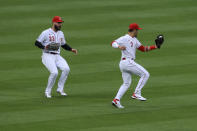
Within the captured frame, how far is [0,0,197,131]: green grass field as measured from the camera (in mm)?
10797

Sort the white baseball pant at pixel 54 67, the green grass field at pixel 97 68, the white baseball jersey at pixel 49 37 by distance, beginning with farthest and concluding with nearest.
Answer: the white baseball jersey at pixel 49 37, the white baseball pant at pixel 54 67, the green grass field at pixel 97 68

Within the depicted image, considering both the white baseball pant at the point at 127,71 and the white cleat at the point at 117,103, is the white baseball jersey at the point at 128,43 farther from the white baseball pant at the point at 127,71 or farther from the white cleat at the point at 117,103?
the white cleat at the point at 117,103

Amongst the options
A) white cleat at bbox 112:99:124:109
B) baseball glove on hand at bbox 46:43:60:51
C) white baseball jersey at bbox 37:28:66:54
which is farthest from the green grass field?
white baseball jersey at bbox 37:28:66:54

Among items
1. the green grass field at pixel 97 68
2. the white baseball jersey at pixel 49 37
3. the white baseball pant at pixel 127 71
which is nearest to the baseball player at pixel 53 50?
the white baseball jersey at pixel 49 37

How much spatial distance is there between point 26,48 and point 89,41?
1889 mm

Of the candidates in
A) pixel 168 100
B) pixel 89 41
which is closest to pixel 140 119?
pixel 168 100

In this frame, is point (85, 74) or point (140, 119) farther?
point (85, 74)

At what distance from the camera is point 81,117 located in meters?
10.9

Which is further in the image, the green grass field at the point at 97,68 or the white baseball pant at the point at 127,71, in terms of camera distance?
the white baseball pant at the point at 127,71

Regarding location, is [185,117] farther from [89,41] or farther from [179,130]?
[89,41]

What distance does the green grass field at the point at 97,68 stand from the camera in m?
10.8

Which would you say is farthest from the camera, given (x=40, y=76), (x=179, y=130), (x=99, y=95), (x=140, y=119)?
(x=40, y=76)

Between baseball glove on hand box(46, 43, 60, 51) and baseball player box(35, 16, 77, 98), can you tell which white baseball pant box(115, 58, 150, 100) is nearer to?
baseball player box(35, 16, 77, 98)

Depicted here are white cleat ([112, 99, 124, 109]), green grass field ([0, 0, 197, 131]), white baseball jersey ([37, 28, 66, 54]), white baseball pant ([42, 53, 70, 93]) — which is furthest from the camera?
white baseball jersey ([37, 28, 66, 54])
